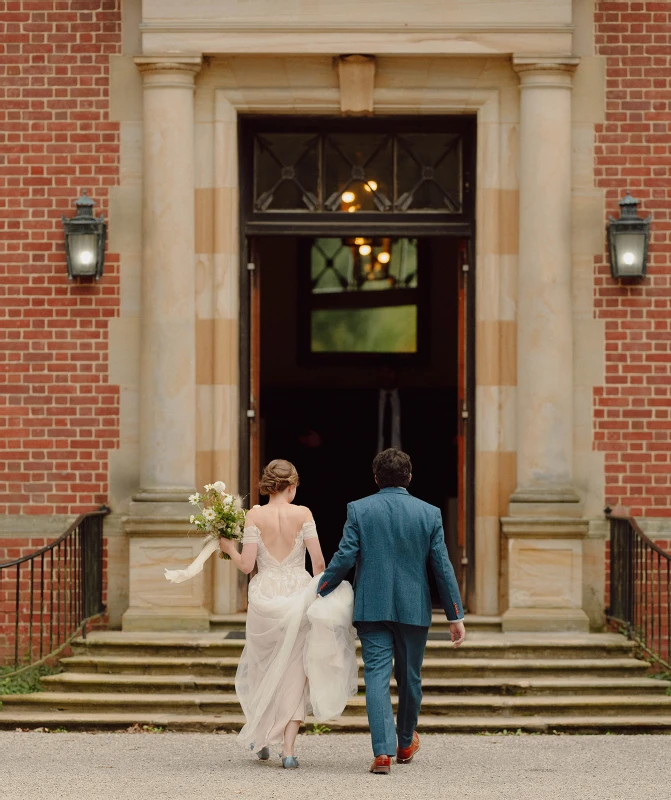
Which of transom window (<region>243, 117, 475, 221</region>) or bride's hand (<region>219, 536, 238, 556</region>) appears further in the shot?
transom window (<region>243, 117, 475, 221</region>)

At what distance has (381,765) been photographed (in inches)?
315

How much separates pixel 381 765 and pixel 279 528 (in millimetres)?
1338

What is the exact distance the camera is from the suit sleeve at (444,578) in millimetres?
8078

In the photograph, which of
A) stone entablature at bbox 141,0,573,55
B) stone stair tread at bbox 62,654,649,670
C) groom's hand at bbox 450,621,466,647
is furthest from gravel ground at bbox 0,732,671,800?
stone entablature at bbox 141,0,573,55

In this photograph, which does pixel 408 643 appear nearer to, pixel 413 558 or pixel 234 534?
pixel 413 558

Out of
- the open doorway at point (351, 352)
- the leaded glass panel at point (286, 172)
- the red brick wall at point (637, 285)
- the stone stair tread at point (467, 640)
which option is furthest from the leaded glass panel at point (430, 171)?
the open doorway at point (351, 352)

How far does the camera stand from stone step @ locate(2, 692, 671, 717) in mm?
9789

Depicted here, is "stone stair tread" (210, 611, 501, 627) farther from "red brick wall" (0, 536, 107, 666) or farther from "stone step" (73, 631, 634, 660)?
"red brick wall" (0, 536, 107, 666)

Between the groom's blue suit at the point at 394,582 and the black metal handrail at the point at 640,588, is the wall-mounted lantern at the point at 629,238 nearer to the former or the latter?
the black metal handrail at the point at 640,588

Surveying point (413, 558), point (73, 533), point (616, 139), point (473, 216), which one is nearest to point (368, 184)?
point (473, 216)

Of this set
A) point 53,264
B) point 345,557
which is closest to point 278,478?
point 345,557

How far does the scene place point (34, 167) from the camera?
11.3 metres

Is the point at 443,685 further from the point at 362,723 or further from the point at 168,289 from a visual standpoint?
the point at 168,289

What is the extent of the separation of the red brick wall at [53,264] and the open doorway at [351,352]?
5.00 meters
